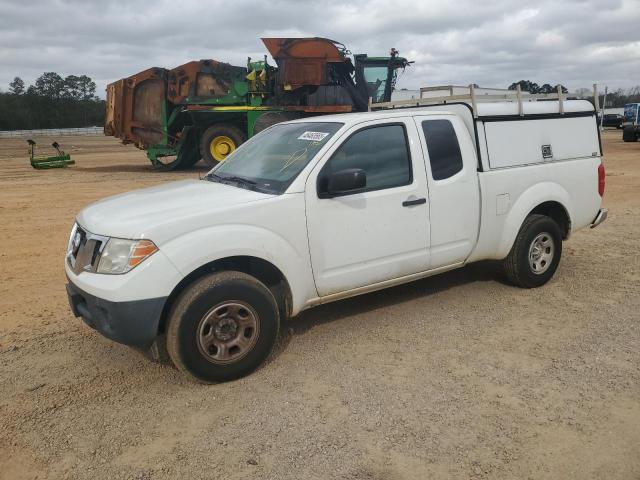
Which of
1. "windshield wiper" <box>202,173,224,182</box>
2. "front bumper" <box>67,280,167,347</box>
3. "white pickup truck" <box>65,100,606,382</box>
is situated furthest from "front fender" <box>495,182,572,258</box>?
"front bumper" <box>67,280,167,347</box>

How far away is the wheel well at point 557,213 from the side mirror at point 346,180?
231 centimetres

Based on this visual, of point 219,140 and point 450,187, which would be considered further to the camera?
point 219,140

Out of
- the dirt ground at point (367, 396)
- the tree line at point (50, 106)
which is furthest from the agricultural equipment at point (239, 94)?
the tree line at point (50, 106)

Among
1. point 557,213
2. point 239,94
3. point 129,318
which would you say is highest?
point 239,94

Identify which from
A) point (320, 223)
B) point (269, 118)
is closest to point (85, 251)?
point (320, 223)

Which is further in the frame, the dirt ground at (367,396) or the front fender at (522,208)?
the front fender at (522,208)

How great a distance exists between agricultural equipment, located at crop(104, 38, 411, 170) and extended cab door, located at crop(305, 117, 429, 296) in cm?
1236

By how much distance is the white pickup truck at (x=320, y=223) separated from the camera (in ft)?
10.7

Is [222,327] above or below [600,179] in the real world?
below

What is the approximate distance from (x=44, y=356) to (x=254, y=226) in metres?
1.85

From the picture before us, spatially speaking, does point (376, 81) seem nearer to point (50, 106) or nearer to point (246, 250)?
point (246, 250)

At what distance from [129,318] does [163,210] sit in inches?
28.0

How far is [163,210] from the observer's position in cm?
342

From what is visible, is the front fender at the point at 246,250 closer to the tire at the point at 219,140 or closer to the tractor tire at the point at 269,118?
the tractor tire at the point at 269,118
